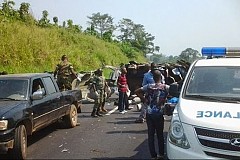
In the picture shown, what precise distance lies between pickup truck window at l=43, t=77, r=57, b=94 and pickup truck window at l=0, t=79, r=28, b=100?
3.03 feet

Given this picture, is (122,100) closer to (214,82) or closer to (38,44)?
(214,82)

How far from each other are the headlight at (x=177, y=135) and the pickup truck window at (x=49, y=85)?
4.38 metres

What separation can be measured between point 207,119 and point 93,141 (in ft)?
13.4

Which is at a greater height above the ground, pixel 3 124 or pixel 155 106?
pixel 155 106

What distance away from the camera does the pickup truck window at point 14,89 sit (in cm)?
776

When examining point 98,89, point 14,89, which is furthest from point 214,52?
point 98,89

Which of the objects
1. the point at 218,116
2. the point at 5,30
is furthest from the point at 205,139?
the point at 5,30

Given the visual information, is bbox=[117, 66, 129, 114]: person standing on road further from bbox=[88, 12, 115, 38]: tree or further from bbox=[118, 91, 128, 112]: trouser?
bbox=[88, 12, 115, 38]: tree

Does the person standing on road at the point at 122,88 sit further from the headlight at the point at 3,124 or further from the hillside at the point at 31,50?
the hillside at the point at 31,50

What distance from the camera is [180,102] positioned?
220 inches

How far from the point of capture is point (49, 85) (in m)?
9.15

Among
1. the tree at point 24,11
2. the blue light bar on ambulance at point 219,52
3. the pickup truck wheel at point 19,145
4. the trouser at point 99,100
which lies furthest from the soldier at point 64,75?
the tree at point 24,11

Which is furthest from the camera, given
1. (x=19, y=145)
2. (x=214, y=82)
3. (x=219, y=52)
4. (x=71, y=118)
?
(x=71, y=118)

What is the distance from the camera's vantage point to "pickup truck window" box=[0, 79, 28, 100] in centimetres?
776
